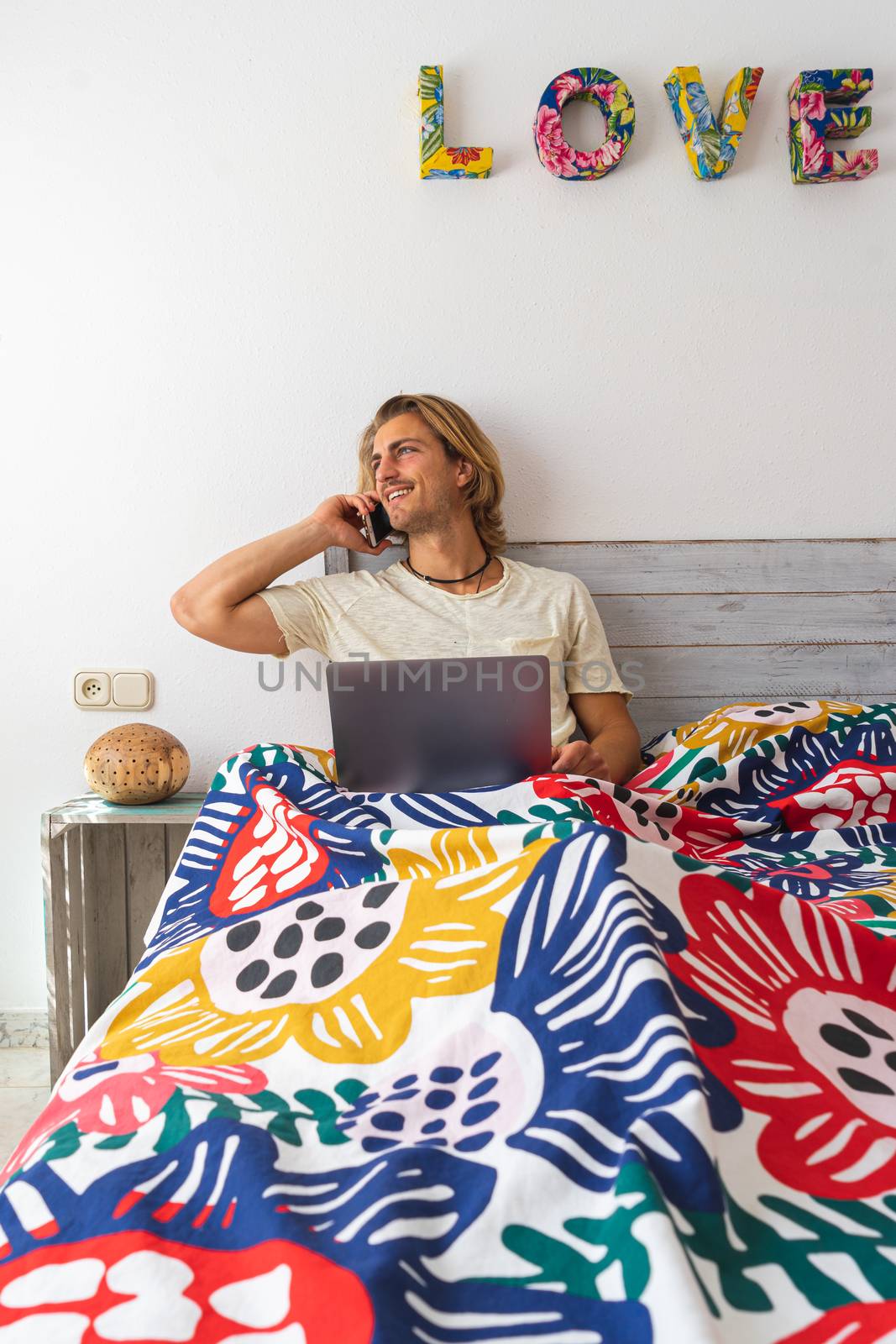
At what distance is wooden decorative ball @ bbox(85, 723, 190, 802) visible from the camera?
1550 millimetres

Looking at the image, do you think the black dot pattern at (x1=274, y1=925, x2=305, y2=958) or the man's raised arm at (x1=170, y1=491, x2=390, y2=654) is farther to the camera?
the man's raised arm at (x1=170, y1=491, x2=390, y2=654)

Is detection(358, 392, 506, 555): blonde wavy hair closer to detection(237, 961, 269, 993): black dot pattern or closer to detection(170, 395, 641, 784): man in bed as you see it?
detection(170, 395, 641, 784): man in bed

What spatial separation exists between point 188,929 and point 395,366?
49.4 inches

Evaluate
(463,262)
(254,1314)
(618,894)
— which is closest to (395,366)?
(463,262)

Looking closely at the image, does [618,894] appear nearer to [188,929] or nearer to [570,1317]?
[570,1317]

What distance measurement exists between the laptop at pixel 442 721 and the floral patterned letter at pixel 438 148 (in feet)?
3.74

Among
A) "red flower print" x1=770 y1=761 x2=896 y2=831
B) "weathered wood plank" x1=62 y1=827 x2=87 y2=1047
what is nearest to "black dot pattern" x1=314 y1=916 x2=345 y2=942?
"red flower print" x1=770 y1=761 x2=896 y2=831

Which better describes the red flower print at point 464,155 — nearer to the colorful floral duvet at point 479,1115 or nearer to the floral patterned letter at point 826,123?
the floral patterned letter at point 826,123

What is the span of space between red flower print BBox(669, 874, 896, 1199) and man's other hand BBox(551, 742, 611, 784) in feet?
1.53

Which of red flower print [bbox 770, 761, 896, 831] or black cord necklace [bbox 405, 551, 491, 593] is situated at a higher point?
black cord necklace [bbox 405, 551, 491, 593]

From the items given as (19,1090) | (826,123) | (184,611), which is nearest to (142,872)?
(19,1090)

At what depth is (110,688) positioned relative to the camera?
69.3 inches

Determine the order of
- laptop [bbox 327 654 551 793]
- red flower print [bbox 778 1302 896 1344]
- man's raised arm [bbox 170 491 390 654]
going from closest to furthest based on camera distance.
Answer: red flower print [bbox 778 1302 896 1344] → laptop [bbox 327 654 551 793] → man's raised arm [bbox 170 491 390 654]

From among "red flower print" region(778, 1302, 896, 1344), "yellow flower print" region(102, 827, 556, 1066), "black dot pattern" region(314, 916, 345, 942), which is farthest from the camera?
"black dot pattern" region(314, 916, 345, 942)
